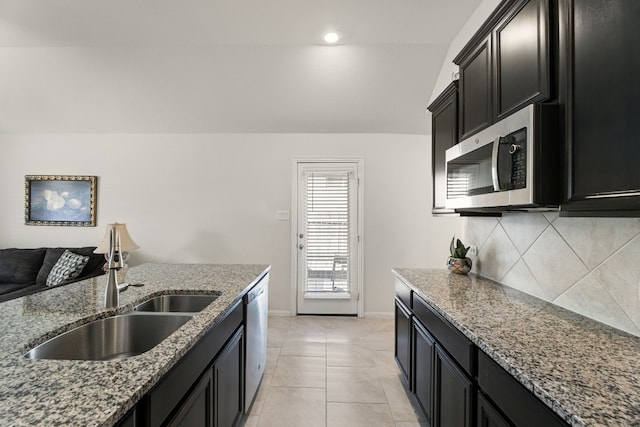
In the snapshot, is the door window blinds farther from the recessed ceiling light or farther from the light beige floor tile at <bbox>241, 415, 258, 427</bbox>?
the light beige floor tile at <bbox>241, 415, 258, 427</bbox>

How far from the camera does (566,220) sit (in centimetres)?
143

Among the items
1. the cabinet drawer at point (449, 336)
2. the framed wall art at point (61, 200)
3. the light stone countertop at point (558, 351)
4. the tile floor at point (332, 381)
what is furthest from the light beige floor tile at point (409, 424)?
the framed wall art at point (61, 200)

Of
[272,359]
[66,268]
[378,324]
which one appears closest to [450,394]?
[272,359]

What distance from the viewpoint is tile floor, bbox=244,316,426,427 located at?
1.96m

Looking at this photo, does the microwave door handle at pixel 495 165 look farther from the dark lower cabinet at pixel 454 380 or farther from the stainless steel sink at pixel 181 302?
the stainless steel sink at pixel 181 302

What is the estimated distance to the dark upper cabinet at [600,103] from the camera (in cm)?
80

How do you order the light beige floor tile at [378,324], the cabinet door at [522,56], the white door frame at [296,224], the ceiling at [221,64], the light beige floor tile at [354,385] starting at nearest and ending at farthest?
the cabinet door at [522,56], the light beige floor tile at [354,385], the ceiling at [221,64], the light beige floor tile at [378,324], the white door frame at [296,224]

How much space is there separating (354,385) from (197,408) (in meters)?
1.52

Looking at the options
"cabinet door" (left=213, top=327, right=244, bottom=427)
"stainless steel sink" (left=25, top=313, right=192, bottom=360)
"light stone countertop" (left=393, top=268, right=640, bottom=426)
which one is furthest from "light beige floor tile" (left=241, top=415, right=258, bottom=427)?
"light stone countertop" (left=393, top=268, right=640, bottom=426)

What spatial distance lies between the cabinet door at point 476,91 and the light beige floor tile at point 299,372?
211 centimetres

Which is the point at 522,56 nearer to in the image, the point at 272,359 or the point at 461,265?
the point at 461,265

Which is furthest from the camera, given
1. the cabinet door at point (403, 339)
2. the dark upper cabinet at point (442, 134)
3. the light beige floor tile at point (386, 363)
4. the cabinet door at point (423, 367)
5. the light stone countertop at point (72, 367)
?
the light beige floor tile at point (386, 363)

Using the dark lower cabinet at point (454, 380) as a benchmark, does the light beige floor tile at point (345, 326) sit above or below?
below

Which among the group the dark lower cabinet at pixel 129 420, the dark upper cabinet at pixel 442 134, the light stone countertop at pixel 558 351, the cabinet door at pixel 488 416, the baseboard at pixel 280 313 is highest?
the dark upper cabinet at pixel 442 134
